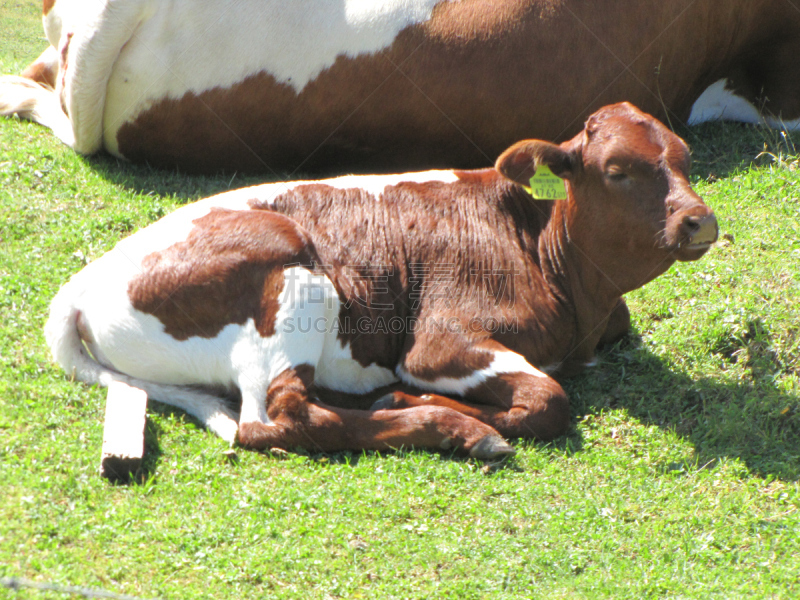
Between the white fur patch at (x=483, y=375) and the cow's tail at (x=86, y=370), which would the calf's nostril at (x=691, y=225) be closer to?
the white fur patch at (x=483, y=375)

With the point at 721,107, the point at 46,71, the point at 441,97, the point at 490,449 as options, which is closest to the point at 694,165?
the point at 721,107

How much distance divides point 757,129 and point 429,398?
475cm

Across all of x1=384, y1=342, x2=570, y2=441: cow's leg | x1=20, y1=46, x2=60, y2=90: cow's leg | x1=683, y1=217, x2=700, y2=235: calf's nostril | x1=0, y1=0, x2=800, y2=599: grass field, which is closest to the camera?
x1=0, y1=0, x2=800, y2=599: grass field

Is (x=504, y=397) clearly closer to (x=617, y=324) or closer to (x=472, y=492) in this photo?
(x=472, y=492)

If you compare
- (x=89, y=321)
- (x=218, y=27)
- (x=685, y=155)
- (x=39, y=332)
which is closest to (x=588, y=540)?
(x=685, y=155)

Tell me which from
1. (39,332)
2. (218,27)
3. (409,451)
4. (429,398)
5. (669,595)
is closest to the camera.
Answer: (669,595)

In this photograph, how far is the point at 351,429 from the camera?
14.8 ft

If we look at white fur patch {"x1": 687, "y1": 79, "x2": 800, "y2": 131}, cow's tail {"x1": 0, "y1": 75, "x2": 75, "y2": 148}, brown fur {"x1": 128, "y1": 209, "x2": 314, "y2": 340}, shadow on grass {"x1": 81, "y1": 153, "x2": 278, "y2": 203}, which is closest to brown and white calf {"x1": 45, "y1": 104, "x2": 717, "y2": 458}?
brown fur {"x1": 128, "y1": 209, "x2": 314, "y2": 340}

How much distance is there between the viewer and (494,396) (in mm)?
4750

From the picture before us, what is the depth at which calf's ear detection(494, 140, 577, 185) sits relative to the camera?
486 cm

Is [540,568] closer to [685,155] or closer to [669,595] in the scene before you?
[669,595]

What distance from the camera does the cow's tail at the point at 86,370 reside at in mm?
4688

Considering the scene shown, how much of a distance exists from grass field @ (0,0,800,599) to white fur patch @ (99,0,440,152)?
1.72 m

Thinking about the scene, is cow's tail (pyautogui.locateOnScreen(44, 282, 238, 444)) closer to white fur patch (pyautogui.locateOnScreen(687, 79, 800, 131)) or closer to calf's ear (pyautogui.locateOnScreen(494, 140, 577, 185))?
calf's ear (pyautogui.locateOnScreen(494, 140, 577, 185))
